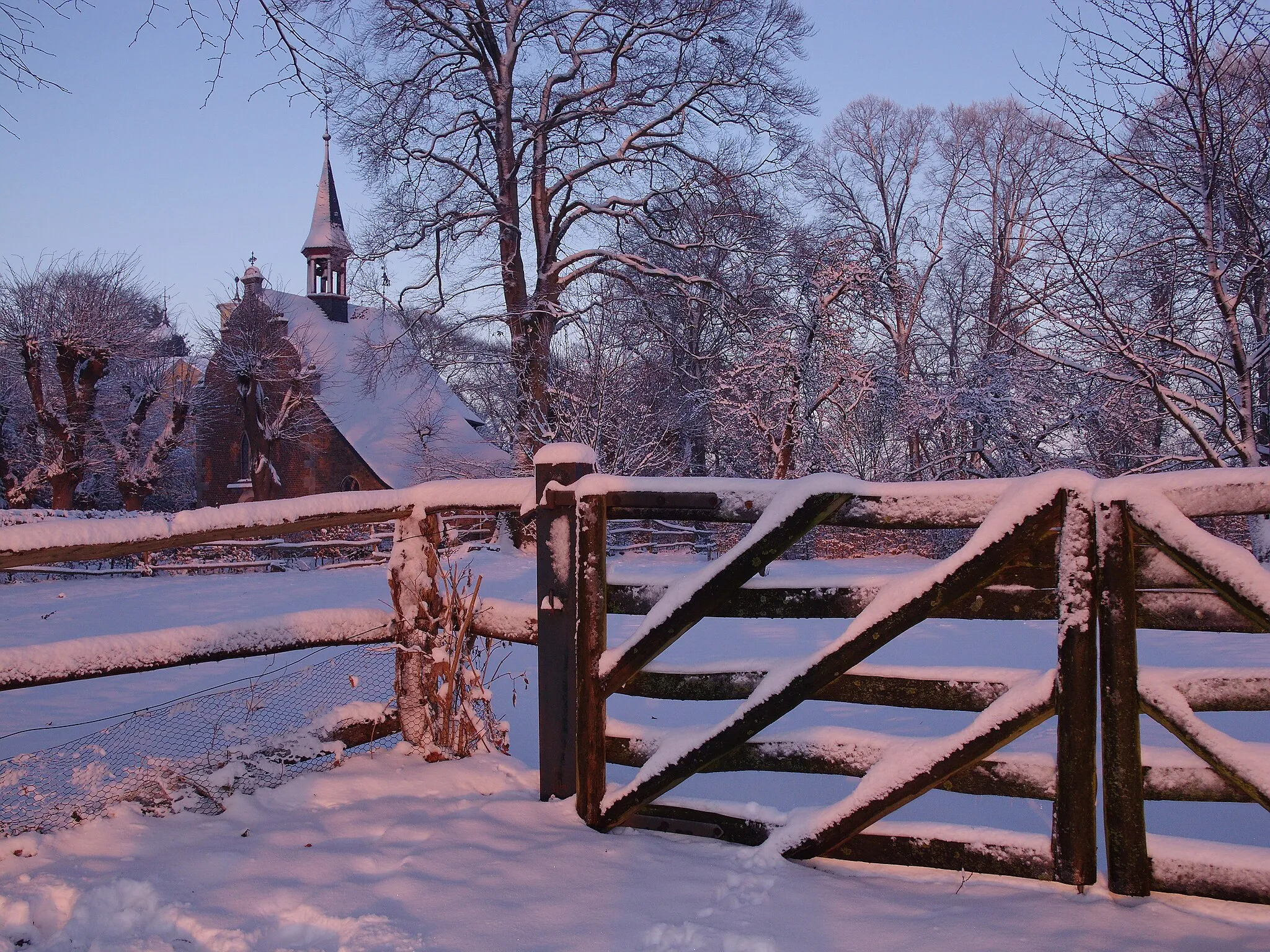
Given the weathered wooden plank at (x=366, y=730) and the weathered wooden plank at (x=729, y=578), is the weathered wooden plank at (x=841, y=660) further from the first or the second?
the weathered wooden plank at (x=366, y=730)

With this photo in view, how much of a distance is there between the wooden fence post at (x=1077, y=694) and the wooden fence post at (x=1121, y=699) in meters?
0.03

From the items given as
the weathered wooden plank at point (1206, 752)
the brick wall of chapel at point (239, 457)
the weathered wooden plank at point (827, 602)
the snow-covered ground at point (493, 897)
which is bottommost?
the snow-covered ground at point (493, 897)

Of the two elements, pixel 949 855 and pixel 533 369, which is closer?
pixel 949 855

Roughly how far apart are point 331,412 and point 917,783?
33.9 m

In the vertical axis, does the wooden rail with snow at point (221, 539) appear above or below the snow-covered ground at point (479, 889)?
above

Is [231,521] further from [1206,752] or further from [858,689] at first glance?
[1206,752]

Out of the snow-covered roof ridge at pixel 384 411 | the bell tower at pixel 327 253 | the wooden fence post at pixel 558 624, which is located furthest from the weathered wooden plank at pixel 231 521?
the bell tower at pixel 327 253

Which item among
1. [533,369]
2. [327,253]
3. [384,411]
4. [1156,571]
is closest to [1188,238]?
[1156,571]

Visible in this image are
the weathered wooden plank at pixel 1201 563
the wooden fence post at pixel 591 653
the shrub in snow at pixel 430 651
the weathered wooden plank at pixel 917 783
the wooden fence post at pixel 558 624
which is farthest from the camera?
the shrub in snow at pixel 430 651

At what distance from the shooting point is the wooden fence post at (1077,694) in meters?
2.47

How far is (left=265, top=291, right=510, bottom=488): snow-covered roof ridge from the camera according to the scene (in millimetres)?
30969

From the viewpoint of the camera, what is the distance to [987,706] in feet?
8.57

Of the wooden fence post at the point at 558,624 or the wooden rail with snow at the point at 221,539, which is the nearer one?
the wooden rail with snow at the point at 221,539

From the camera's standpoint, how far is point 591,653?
3.11 m
